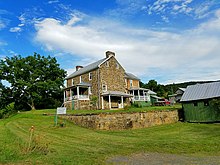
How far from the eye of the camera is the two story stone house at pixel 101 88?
3062cm

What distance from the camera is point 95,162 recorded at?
8.16m

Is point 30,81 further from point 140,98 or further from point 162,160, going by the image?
point 162,160

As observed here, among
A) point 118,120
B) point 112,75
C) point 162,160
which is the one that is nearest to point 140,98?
point 112,75

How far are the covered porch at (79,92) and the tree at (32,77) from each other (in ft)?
25.0

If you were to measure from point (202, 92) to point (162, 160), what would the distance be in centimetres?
1710

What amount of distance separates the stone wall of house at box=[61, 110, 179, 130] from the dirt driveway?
31.9 ft

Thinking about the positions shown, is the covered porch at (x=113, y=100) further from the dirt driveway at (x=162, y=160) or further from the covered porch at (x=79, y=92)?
the dirt driveway at (x=162, y=160)

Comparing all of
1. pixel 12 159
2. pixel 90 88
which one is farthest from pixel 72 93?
pixel 12 159

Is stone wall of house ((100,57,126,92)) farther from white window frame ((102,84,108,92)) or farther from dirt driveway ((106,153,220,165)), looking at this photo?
dirt driveway ((106,153,220,165))

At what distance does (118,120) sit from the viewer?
1962 centimetres

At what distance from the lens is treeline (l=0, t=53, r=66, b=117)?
126ft

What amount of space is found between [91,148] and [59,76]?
34.0m

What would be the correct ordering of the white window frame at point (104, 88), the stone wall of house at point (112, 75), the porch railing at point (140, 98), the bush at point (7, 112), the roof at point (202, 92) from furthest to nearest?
the porch railing at point (140, 98)
the stone wall of house at point (112, 75)
the white window frame at point (104, 88)
the bush at point (7, 112)
the roof at point (202, 92)

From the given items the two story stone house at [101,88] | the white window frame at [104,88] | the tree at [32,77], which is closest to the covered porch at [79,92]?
the two story stone house at [101,88]
